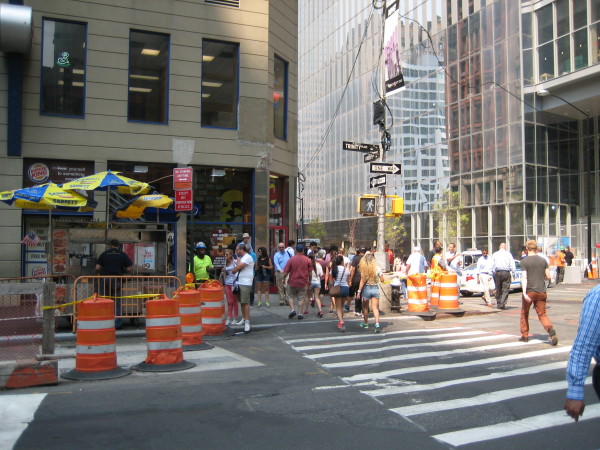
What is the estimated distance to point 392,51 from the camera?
1487 cm

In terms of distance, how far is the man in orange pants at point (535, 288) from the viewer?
9930 mm

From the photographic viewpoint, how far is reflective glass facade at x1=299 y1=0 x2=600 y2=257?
33.2 meters

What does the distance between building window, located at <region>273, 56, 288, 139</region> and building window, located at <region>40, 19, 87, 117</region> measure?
21.6 feet

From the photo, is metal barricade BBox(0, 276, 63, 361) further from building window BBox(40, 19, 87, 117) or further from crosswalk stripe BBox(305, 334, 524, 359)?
building window BBox(40, 19, 87, 117)

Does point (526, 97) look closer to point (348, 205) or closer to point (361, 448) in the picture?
point (348, 205)

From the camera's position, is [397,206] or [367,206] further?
[397,206]

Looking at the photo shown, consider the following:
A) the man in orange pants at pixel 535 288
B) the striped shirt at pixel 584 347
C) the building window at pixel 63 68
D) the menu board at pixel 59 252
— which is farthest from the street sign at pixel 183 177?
the striped shirt at pixel 584 347

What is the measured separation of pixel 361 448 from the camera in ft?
16.1

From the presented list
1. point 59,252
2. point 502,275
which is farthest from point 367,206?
point 59,252

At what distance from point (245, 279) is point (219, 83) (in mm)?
9170

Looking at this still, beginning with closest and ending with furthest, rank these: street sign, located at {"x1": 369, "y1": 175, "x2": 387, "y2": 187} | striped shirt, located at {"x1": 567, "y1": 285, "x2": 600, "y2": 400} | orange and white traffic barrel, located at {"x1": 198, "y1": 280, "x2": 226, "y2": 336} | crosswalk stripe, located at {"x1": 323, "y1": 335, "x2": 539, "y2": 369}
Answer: striped shirt, located at {"x1": 567, "y1": 285, "x2": 600, "y2": 400}
crosswalk stripe, located at {"x1": 323, "y1": 335, "x2": 539, "y2": 369}
orange and white traffic barrel, located at {"x1": 198, "y1": 280, "x2": 226, "y2": 336}
street sign, located at {"x1": 369, "y1": 175, "x2": 387, "y2": 187}

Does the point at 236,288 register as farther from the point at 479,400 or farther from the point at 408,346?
the point at 479,400

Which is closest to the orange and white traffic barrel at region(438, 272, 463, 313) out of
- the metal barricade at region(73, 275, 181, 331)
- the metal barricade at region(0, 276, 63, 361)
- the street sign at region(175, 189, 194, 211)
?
the street sign at region(175, 189, 194, 211)

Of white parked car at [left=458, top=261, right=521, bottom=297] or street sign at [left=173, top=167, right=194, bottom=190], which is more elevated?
street sign at [left=173, top=167, right=194, bottom=190]
